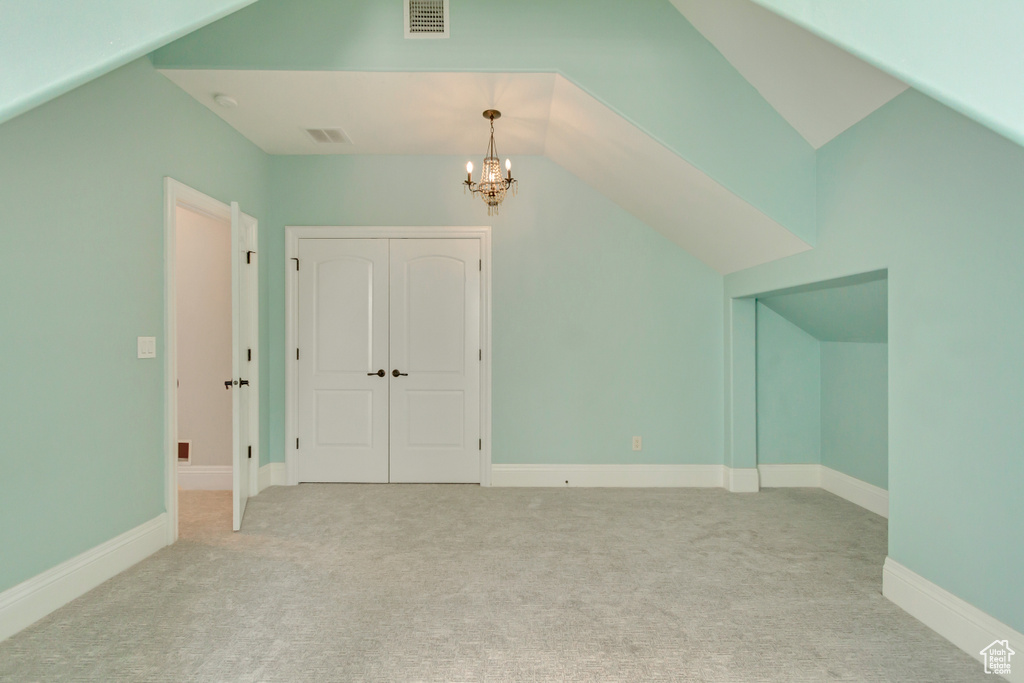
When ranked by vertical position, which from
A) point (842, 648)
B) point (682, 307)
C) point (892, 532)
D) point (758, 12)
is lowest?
point (842, 648)

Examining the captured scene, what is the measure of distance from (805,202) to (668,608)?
7.74ft

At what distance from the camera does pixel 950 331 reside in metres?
2.18

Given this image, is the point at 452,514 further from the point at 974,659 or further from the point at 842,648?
the point at 974,659

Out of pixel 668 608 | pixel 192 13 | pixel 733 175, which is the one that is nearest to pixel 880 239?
pixel 733 175

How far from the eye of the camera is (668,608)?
2412 millimetres

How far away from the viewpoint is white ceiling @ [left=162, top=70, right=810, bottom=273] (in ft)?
10.2

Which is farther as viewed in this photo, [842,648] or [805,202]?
[805,202]

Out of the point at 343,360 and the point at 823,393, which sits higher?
the point at 343,360

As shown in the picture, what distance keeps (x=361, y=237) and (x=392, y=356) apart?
1037mm

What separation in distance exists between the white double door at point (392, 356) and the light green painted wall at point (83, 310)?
1.42 m

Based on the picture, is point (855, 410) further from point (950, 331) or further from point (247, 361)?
point (247, 361)

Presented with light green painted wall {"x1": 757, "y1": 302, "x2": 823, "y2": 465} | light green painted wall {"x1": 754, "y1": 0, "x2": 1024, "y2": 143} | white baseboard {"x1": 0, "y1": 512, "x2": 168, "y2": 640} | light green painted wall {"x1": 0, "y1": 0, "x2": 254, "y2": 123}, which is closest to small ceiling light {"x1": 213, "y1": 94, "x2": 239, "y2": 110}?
light green painted wall {"x1": 0, "y1": 0, "x2": 254, "y2": 123}

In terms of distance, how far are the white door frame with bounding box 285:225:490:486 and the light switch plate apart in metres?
1.43

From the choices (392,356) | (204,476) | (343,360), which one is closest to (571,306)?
(392,356)
